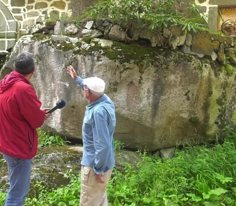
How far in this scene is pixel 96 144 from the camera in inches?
85.4

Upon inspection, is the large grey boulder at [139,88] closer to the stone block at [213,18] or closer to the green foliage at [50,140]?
the green foliage at [50,140]

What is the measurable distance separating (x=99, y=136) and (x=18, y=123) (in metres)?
0.63

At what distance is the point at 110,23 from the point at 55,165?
1.89 metres

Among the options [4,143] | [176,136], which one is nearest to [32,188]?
[4,143]

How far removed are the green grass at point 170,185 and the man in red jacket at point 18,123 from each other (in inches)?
25.6

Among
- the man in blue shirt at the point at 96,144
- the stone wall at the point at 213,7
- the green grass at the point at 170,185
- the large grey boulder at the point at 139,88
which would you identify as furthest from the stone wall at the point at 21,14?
the man in blue shirt at the point at 96,144

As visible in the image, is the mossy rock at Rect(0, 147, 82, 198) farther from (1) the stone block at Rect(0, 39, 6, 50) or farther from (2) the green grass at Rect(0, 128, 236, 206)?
(1) the stone block at Rect(0, 39, 6, 50)

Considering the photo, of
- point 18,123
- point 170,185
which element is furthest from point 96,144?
point 170,185

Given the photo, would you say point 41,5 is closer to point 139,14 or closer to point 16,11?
point 16,11

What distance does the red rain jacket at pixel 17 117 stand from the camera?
2.25 meters

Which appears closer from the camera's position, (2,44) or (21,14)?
(2,44)

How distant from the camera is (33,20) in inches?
304

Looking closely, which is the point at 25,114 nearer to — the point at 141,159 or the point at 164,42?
the point at 141,159

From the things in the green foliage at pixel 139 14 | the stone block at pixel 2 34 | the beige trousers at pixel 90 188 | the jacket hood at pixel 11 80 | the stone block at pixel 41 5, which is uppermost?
the green foliage at pixel 139 14
